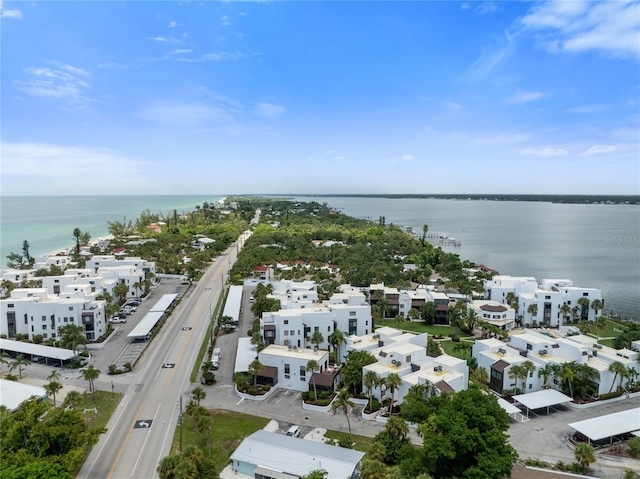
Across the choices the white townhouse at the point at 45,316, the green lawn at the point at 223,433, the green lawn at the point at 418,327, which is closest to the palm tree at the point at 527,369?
the green lawn at the point at 418,327

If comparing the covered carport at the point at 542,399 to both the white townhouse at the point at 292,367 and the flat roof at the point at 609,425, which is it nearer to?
the flat roof at the point at 609,425

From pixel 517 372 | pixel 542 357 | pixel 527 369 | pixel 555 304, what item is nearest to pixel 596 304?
pixel 555 304

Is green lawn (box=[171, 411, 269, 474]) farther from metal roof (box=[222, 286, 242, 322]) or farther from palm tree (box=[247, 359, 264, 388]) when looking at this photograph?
metal roof (box=[222, 286, 242, 322])

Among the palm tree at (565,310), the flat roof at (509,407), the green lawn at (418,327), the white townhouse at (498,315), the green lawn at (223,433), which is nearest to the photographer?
the green lawn at (223,433)

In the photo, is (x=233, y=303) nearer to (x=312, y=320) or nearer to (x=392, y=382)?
(x=312, y=320)

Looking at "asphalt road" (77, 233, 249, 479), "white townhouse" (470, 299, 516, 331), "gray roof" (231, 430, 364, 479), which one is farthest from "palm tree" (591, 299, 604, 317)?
"asphalt road" (77, 233, 249, 479)

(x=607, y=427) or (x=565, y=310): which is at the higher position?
(x=565, y=310)
